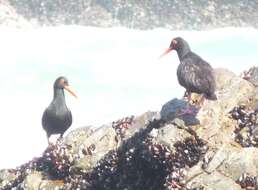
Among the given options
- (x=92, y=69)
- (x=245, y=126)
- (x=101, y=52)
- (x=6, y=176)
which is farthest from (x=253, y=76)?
(x=101, y=52)

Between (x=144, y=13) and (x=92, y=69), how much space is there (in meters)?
15.5

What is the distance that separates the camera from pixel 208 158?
14000mm

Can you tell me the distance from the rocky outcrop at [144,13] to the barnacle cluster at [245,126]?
3884 centimetres

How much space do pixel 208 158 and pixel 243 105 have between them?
2.38 m

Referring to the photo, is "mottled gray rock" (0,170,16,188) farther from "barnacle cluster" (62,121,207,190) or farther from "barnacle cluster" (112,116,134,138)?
"barnacle cluster" (112,116,134,138)

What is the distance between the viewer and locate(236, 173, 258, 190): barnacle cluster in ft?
43.3

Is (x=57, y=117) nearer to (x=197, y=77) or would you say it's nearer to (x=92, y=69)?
(x=197, y=77)

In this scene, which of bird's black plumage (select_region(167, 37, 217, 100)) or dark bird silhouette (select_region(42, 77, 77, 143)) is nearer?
bird's black plumage (select_region(167, 37, 217, 100))

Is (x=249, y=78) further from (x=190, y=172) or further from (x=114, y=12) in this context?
(x=114, y=12)

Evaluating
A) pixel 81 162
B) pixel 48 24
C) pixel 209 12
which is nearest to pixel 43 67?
pixel 48 24

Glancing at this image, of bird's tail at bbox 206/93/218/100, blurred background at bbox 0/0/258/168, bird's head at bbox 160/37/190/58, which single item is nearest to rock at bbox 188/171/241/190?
bird's tail at bbox 206/93/218/100

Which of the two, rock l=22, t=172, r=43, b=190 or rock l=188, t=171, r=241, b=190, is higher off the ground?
rock l=188, t=171, r=241, b=190

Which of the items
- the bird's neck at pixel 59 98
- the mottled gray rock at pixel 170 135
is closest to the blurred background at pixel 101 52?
the bird's neck at pixel 59 98

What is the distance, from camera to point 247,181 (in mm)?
13297
